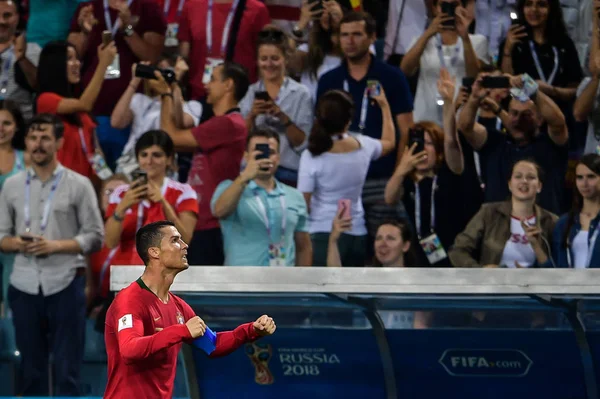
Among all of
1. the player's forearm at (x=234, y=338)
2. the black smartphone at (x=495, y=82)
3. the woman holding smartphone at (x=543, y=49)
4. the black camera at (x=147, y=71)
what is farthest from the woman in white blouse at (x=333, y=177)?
the player's forearm at (x=234, y=338)

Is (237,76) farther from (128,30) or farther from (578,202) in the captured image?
(578,202)

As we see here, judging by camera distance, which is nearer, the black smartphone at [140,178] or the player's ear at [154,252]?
the player's ear at [154,252]

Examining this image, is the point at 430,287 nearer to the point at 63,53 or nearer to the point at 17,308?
the point at 17,308

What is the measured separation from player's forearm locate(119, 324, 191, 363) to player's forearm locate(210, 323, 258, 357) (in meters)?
0.40

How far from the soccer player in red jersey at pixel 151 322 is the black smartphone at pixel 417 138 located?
12.3 feet

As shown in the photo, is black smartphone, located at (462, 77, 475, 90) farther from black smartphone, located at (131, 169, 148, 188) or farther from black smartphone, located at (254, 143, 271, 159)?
black smartphone, located at (131, 169, 148, 188)

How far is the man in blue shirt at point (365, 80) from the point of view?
9383 millimetres

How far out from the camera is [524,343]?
7836 millimetres

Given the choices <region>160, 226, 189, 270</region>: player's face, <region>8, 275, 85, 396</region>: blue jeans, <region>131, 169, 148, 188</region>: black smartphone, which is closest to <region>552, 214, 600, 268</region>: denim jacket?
<region>131, 169, 148, 188</region>: black smartphone

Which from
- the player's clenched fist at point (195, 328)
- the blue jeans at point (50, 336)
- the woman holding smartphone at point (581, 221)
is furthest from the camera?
the blue jeans at point (50, 336)

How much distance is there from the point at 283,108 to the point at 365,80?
2.34 feet

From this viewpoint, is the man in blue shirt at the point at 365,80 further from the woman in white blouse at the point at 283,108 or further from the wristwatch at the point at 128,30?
the wristwatch at the point at 128,30

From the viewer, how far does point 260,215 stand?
8750mm

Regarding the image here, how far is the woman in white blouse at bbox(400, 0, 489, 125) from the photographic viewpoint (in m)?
9.59
